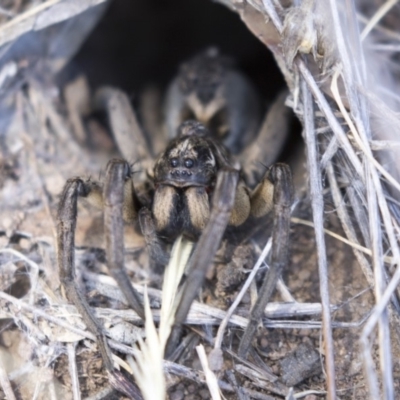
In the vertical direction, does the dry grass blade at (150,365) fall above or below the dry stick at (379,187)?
below

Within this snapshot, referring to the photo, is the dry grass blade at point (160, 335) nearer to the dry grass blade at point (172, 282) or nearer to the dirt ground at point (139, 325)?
the dry grass blade at point (172, 282)

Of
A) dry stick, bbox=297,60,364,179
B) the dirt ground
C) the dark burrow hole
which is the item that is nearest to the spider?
the dirt ground

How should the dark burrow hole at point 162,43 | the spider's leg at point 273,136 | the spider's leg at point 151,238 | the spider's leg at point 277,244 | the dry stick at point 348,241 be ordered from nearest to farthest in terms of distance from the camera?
1. the spider's leg at point 277,244
2. the dry stick at point 348,241
3. the spider's leg at point 151,238
4. the spider's leg at point 273,136
5. the dark burrow hole at point 162,43

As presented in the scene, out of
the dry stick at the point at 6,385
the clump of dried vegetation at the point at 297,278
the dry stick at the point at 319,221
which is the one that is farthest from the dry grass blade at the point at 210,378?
the dry stick at the point at 6,385

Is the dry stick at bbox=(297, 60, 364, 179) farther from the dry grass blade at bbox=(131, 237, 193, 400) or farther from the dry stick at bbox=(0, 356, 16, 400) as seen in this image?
the dry stick at bbox=(0, 356, 16, 400)

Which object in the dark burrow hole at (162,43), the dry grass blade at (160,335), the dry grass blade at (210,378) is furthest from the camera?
the dark burrow hole at (162,43)

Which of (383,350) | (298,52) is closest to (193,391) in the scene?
(383,350)

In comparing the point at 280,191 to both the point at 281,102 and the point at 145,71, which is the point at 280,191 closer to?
the point at 281,102
